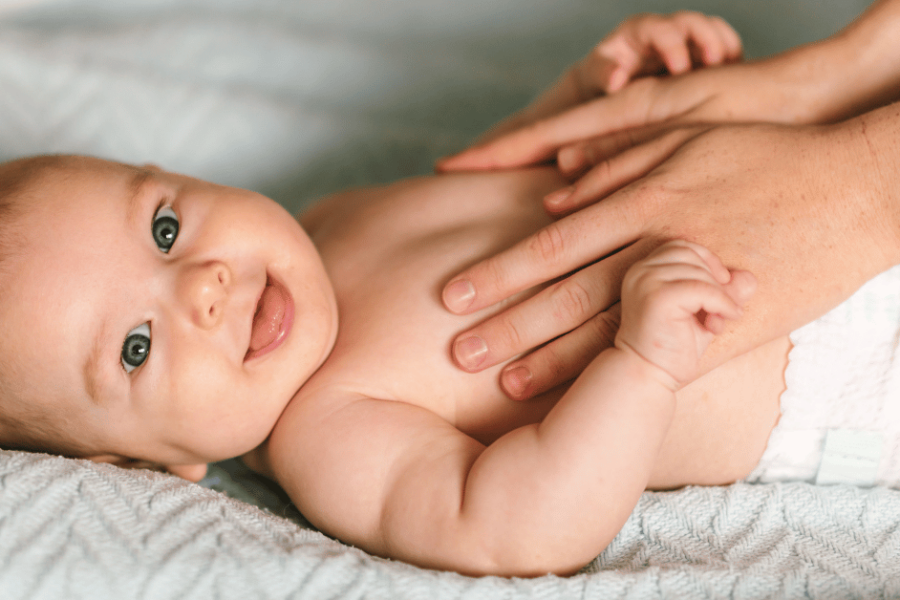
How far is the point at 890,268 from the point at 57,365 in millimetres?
1220

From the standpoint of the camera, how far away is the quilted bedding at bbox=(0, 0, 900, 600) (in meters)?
0.75

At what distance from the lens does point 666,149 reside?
1.05 metres

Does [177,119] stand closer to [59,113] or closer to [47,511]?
[59,113]

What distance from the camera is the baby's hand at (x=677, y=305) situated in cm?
79

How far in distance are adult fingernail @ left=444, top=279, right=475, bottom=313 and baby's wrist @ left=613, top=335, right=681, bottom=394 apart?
0.26 m

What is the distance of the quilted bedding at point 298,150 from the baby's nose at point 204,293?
0.23 metres

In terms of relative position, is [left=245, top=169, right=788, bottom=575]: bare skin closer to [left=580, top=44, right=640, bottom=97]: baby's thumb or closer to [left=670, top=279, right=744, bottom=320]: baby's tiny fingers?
[left=670, top=279, right=744, bottom=320]: baby's tiny fingers

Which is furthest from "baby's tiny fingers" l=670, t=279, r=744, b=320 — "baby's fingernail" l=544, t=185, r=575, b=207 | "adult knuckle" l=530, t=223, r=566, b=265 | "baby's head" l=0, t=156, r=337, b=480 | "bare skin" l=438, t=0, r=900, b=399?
"baby's head" l=0, t=156, r=337, b=480

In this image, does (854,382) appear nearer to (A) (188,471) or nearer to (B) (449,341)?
(B) (449,341)

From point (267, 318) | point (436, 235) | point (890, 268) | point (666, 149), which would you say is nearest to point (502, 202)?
point (436, 235)

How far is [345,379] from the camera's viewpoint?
1049 mm

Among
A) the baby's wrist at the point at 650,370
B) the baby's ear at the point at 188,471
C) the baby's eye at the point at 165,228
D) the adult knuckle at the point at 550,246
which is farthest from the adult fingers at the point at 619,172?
the baby's ear at the point at 188,471

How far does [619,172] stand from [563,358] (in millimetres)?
327

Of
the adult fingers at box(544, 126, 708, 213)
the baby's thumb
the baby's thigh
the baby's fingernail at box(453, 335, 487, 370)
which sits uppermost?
the baby's thumb
